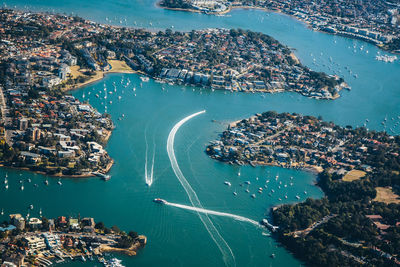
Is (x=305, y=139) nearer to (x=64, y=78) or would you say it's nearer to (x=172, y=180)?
(x=172, y=180)

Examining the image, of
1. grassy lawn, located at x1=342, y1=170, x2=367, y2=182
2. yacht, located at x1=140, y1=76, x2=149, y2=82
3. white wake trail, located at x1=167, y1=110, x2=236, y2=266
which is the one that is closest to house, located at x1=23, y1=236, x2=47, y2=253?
white wake trail, located at x1=167, y1=110, x2=236, y2=266

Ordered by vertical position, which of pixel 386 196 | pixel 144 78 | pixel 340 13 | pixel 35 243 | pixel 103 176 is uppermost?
pixel 340 13

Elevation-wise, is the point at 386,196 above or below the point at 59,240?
above

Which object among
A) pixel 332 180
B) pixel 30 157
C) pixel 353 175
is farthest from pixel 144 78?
pixel 353 175

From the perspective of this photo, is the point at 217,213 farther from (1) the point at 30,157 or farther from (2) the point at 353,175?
(2) the point at 353,175

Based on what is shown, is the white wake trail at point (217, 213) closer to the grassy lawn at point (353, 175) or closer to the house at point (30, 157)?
the house at point (30, 157)

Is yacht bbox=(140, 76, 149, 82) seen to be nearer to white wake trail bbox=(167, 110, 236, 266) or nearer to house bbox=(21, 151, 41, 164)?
white wake trail bbox=(167, 110, 236, 266)
